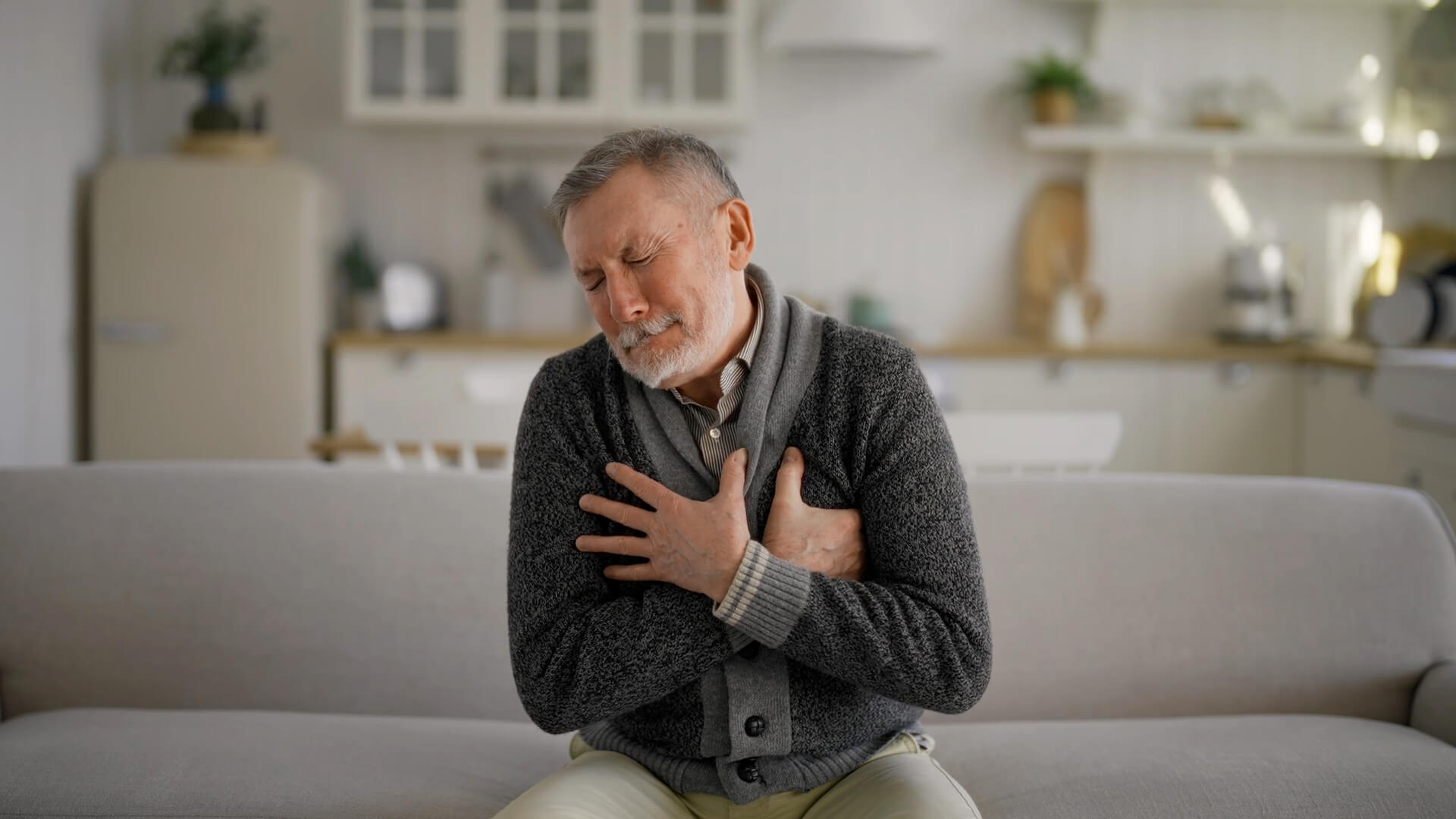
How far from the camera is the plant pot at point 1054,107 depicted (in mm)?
4387

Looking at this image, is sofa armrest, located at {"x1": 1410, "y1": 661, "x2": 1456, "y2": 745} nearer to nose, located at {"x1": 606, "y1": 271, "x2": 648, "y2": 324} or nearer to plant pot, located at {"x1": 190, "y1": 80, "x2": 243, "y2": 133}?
nose, located at {"x1": 606, "y1": 271, "x2": 648, "y2": 324}

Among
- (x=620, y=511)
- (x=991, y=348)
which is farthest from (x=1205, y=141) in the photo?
(x=620, y=511)

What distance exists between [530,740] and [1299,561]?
1.16 metres

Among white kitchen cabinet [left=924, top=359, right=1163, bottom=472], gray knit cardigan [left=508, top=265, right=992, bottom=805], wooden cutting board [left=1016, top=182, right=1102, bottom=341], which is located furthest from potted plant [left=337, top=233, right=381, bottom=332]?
gray knit cardigan [left=508, top=265, right=992, bottom=805]

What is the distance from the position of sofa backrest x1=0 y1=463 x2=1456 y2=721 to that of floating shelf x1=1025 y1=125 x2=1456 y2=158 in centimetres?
278

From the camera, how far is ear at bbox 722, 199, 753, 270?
1.36m

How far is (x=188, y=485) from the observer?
1.86 meters

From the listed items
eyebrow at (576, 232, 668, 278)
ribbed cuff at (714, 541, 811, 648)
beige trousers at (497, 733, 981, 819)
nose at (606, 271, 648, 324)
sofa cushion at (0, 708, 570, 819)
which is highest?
eyebrow at (576, 232, 668, 278)

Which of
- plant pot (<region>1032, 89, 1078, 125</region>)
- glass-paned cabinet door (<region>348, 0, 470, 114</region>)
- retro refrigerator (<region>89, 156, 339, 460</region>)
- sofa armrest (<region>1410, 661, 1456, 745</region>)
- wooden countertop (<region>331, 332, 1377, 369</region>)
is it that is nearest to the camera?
sofa armrest (<region>1410, 661, 1456, 745</region>)

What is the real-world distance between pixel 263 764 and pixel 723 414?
720 millimetres

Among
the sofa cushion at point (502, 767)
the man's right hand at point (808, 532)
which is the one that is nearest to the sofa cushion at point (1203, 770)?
the sofa cushion at point (502, 767)

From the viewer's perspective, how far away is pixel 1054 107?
439cm

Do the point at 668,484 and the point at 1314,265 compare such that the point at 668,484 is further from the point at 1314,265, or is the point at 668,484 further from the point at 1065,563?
the point at 1314,265

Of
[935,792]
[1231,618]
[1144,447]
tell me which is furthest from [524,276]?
[935,792]
